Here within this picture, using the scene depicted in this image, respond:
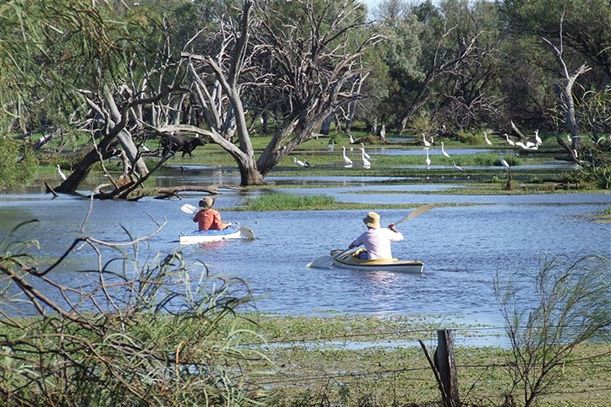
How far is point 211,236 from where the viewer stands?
26.7 m

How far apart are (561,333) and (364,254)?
11.6 m

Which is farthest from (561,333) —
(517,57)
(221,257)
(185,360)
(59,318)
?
(517,57)

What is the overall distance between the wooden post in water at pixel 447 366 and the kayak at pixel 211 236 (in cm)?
1692

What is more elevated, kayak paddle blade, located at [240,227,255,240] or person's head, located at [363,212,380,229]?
person's head, located at [363,212,380,229]

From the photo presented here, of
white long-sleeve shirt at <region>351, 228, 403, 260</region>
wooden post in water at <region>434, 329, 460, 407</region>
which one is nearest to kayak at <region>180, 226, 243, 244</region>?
white long-sleeve shirt at <region>351, 228, 403, 260</region>

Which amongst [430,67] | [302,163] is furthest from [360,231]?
[430,67]

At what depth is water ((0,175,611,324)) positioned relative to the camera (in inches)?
730

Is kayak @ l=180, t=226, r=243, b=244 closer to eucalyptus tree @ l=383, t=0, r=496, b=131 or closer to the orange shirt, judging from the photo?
the orange shirt

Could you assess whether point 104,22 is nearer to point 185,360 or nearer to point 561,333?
point 185,360

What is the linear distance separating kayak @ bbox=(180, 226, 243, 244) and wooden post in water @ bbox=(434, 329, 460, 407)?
16919 mm

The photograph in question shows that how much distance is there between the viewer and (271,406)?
30.6 feet

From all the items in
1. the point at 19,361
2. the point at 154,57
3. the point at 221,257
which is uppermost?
the point at 154,57

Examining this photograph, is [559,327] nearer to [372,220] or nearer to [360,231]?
[372,220]

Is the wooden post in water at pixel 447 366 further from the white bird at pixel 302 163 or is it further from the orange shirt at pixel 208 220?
the white bird at pixel 302 163
